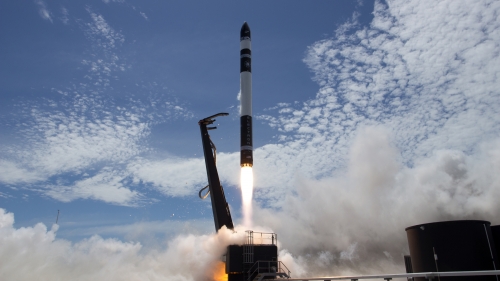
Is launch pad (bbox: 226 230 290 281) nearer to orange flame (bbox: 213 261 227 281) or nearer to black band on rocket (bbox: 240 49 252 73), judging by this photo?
orange flame (bbox: 213 261 227 281)

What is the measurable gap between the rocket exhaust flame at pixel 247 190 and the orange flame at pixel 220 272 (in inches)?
202

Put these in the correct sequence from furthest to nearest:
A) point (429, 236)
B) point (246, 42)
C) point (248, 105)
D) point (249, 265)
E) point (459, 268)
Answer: point (246, 42), point (248, 105), point (249, 265), point (429, 236), point (459, 268)

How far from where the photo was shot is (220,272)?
39844 mm

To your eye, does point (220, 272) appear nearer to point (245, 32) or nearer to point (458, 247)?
point (458, 247)

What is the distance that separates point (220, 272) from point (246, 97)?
65.9ft

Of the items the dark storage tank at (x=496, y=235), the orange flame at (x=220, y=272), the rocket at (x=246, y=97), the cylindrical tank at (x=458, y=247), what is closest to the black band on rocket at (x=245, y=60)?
the rocket at (x=246, y=97)

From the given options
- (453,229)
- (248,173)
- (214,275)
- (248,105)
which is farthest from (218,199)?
(453,229)

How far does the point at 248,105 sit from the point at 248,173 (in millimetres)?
8179

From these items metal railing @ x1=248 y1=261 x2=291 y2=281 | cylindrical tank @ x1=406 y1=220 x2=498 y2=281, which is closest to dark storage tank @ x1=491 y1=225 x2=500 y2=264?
cylindrical tank @ x1=406 y1=220 x2=498 y2=281

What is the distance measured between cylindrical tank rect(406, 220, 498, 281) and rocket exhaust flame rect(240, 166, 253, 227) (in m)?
19.7

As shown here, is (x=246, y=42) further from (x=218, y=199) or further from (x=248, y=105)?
(x=218, y=199)

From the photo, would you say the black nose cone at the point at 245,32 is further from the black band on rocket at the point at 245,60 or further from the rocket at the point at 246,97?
the black band on rocket at the point at 245,60

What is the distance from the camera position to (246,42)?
48875 millimetres

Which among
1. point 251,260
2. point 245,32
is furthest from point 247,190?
point 245,32
